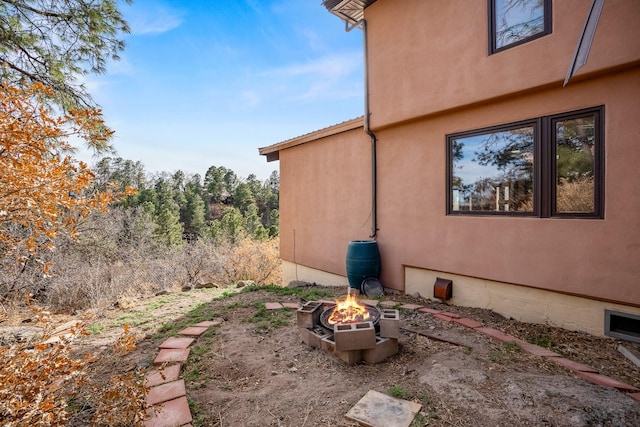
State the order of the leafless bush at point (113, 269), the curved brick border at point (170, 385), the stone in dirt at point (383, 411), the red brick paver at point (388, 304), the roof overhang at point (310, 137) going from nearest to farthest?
1. the stone in dirt at point (383, 411)
2. the curved brick border at point (170, 385)
3. the red brick paver at point (388, 304)
4. the leafless bush at point (113, 269)
5. the roof overhang at point (310, 137)

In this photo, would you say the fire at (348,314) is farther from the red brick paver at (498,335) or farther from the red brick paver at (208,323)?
the red brick paver at (208,323)

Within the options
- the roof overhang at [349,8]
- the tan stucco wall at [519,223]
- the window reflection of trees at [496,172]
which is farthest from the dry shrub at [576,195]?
the roof overhang at [349,8]

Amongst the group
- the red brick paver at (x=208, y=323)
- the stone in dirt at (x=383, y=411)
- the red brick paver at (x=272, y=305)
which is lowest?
the red brick paver at (x=208, y=323)

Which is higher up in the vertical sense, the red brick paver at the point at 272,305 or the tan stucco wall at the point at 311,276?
the red brick paver at the point at 272,305

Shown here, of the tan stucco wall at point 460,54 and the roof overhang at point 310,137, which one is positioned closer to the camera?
the tan stucco wall at point 460,54

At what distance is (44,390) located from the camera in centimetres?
172

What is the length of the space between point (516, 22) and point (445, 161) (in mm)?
1966

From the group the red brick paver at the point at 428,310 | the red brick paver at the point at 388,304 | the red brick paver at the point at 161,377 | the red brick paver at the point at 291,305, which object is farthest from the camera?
the red brick paver at the point at 291,305

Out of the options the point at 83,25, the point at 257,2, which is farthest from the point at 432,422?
the point at 257,2

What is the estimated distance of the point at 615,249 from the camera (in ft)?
11.0

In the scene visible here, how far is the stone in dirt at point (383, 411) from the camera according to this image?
79.0 inches

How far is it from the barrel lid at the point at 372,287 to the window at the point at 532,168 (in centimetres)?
180

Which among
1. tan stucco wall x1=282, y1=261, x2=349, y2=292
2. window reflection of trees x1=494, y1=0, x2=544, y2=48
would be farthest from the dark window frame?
tan stucco wall x1=282, y1=261, x2=349, y2=292

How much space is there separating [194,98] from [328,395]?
13871mm
